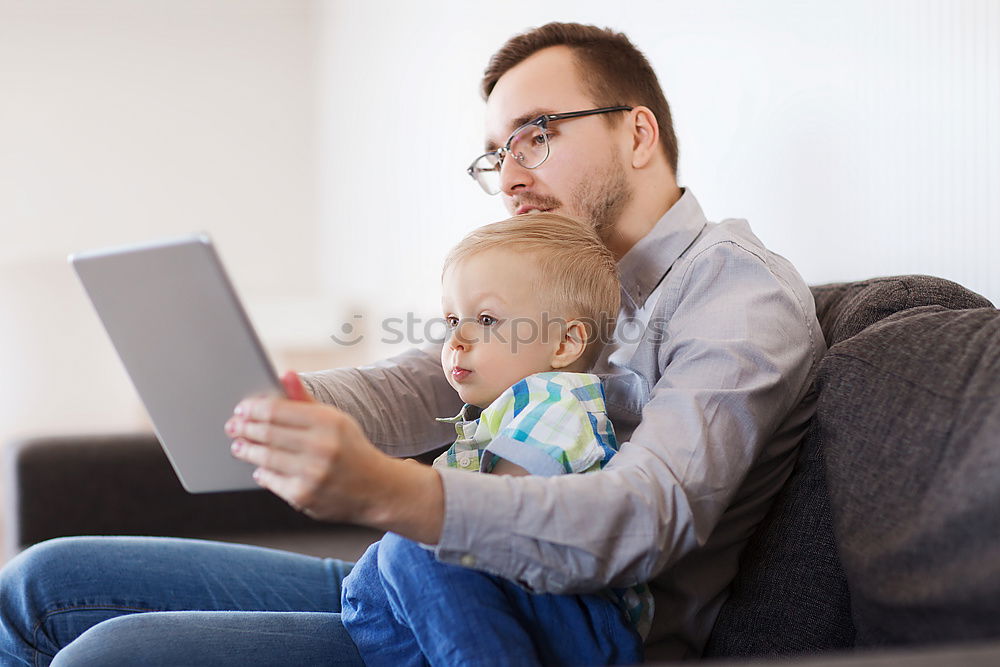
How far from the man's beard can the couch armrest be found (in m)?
1.09

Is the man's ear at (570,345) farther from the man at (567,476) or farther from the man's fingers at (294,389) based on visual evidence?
the man's fingers at (294,389)

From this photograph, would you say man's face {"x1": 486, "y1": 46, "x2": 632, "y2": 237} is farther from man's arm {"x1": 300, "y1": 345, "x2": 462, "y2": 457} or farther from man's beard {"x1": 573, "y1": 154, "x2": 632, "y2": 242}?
man's arm {"x1": 300, "y1": 345, "x2": 462, "y2": 457}

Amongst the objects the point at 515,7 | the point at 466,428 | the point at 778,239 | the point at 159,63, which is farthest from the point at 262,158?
the point at 466,428

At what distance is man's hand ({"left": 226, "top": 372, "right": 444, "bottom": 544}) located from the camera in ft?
2.56

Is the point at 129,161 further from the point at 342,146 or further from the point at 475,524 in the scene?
the point at 475,524

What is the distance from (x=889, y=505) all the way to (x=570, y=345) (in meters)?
0.47

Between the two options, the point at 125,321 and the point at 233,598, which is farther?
the point at 233,598

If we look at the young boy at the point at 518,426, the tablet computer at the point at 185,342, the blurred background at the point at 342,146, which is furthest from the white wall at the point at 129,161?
the tablet computer at the point at 185,342

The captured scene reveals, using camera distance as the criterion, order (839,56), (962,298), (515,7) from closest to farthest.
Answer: (962,298) < (839,56) < (515,7)

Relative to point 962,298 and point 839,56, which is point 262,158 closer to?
point 839,56

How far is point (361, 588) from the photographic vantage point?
41.2 inches

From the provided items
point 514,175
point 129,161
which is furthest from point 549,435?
point 129,161

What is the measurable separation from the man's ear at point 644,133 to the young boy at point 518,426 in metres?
0.29

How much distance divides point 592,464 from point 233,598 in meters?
0.63
